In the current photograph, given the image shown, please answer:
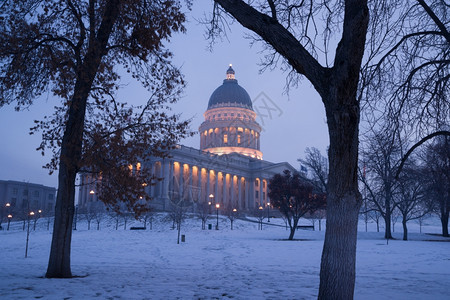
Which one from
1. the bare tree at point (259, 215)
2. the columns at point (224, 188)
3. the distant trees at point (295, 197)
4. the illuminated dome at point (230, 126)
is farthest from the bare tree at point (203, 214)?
the illuminated dome at point (230, 126)

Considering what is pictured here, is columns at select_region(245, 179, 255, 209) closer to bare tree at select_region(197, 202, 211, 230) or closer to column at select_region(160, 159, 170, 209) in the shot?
column at select_region(160, 159, 170, 209)

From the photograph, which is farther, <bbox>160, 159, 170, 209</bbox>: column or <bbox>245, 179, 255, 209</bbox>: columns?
<bbox>245, 179, 255, 209</bbox>: columns

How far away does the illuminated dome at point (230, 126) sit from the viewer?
420 feet

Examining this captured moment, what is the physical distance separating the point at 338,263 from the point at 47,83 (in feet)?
33.5

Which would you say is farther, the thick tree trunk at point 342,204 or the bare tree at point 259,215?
the bare tree at point 259,215

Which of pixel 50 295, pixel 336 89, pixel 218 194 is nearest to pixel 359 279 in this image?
pixel 336 89

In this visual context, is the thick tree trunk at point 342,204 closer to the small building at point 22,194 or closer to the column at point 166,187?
the column at point 166,187

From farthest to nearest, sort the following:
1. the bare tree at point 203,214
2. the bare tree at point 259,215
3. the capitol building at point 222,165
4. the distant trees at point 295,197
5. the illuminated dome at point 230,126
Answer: the illuminated dome at point 230,126 → the capitol building at point 222,165 → the bare tree at point 259,215 → the bare tree at point 203,214 → the distant trees at point 295,197

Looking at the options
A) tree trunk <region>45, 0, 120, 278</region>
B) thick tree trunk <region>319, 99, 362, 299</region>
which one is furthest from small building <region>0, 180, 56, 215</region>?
thick tree trunk <region>319, 99, 362, 299</region>

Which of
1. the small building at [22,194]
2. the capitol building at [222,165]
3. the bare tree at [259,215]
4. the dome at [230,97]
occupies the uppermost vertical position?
the dome at [230,97]

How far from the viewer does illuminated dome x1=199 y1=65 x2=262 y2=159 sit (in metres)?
128

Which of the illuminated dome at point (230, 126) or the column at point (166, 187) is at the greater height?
the illuminated dome at point (230, 126)

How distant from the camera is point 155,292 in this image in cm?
838

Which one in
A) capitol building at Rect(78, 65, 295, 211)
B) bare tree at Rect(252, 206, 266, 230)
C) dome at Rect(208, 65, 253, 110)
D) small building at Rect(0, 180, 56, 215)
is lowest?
bare tree at Rect(252, 206, 266, 230)
